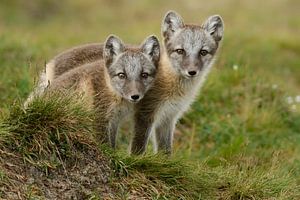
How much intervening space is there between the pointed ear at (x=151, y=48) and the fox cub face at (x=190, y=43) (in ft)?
0.75

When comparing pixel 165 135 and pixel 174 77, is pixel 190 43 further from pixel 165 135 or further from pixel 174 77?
pixel 165 135

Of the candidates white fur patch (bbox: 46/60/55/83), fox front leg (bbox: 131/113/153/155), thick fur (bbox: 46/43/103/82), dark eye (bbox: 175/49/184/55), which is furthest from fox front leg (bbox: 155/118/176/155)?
white fur patch (bbox: 46/60/55/83)

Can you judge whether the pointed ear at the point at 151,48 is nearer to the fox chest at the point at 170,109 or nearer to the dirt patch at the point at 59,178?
the fox chest at the point at 170,109

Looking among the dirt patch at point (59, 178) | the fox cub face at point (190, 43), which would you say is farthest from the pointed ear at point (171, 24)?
the dirt patch at point (59, 178)

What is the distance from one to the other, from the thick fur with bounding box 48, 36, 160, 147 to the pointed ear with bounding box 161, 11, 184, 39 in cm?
53

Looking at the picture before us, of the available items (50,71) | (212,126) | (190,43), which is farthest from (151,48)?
(212,126)

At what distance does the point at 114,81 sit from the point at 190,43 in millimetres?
939

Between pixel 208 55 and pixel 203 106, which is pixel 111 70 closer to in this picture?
pixel 208 55

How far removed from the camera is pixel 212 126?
343 inches

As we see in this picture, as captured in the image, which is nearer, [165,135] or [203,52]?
[203,52]

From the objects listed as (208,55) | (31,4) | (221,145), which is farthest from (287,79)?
(31,4)

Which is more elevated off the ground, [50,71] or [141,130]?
[50,71]

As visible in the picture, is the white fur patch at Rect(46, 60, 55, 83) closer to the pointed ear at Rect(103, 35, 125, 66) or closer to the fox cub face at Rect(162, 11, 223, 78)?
the pointed ear at Rect(103, 35, 125, 66)

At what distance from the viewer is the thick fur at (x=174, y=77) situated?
648cm
